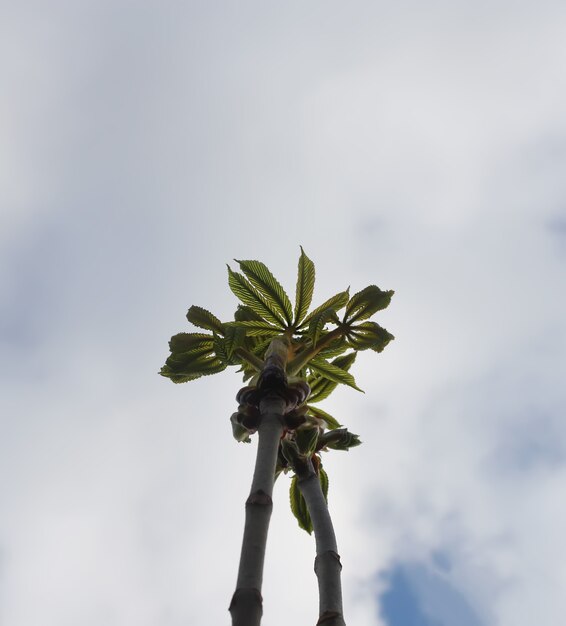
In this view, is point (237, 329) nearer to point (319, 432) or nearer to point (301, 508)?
point (319, 432)

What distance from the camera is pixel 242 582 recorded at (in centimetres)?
388

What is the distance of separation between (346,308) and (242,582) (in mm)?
3602

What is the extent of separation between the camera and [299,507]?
734 cm

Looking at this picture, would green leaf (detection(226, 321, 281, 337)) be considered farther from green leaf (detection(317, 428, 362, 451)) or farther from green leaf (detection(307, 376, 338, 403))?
green leaf (detection(317, 428, 362, 451))

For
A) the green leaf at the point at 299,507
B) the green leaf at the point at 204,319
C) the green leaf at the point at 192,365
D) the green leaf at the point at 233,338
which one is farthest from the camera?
the green leaf at the point at 299,507

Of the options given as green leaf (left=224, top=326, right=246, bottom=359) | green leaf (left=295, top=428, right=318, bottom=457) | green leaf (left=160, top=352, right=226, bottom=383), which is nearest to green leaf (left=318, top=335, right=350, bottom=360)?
green leaf (left=160, top=352, right=226, bottom=383)

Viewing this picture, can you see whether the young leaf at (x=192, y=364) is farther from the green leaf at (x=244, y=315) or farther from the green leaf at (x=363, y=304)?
the green leaf at (x=363, y=304)

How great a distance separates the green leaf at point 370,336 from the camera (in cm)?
696

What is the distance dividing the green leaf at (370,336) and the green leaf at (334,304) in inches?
18.0

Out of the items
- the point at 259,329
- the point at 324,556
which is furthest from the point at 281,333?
the point at 324,556

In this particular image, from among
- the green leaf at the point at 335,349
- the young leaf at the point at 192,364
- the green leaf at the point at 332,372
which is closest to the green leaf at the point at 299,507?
the green leaf at the point at 332,372

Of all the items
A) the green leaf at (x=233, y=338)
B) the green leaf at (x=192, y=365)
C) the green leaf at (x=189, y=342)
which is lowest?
the green leaf at (x=233, y=338)

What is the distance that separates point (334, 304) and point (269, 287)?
2.39 ft

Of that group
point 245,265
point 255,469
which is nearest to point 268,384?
point 255,469
